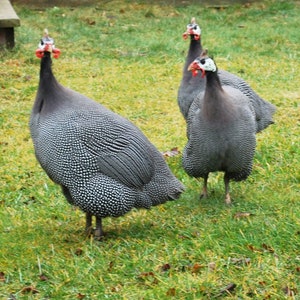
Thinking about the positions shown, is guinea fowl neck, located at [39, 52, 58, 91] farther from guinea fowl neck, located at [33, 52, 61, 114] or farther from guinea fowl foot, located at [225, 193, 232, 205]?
guinea fowl foot, located at [225, 193, 232, 205]

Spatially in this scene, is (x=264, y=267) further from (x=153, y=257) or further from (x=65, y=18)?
(x=65, y=18)

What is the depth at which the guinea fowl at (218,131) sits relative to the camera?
175 inches

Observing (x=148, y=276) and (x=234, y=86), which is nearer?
(x=148, y=276)

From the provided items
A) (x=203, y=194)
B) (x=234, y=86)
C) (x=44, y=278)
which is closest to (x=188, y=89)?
(x=234, y=86)

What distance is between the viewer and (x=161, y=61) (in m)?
8.54

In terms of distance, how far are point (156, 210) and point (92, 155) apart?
2.39 ft

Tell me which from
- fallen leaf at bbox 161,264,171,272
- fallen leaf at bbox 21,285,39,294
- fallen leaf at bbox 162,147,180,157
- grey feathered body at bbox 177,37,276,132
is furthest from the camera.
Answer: fallen leaf at bbox 162,147,180,157

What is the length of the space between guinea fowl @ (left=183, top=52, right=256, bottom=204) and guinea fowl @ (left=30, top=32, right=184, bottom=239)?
0.35m

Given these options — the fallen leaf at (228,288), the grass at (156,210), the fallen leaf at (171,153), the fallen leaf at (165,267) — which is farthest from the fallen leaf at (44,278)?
the fallen leaf at (171,153)

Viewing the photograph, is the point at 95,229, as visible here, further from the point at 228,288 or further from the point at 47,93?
the point at 228,288

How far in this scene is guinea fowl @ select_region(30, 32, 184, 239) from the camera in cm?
405

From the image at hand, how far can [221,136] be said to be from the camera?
Answer: 4.43 m

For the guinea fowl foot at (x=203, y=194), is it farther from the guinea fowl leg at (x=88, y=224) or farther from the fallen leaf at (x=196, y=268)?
the fallen leaf at (x=196, y=268)

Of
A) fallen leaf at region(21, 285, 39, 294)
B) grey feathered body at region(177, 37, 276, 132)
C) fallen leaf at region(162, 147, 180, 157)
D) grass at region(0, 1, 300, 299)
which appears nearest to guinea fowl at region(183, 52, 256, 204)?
grass at region(0, 1, 300, 299)
